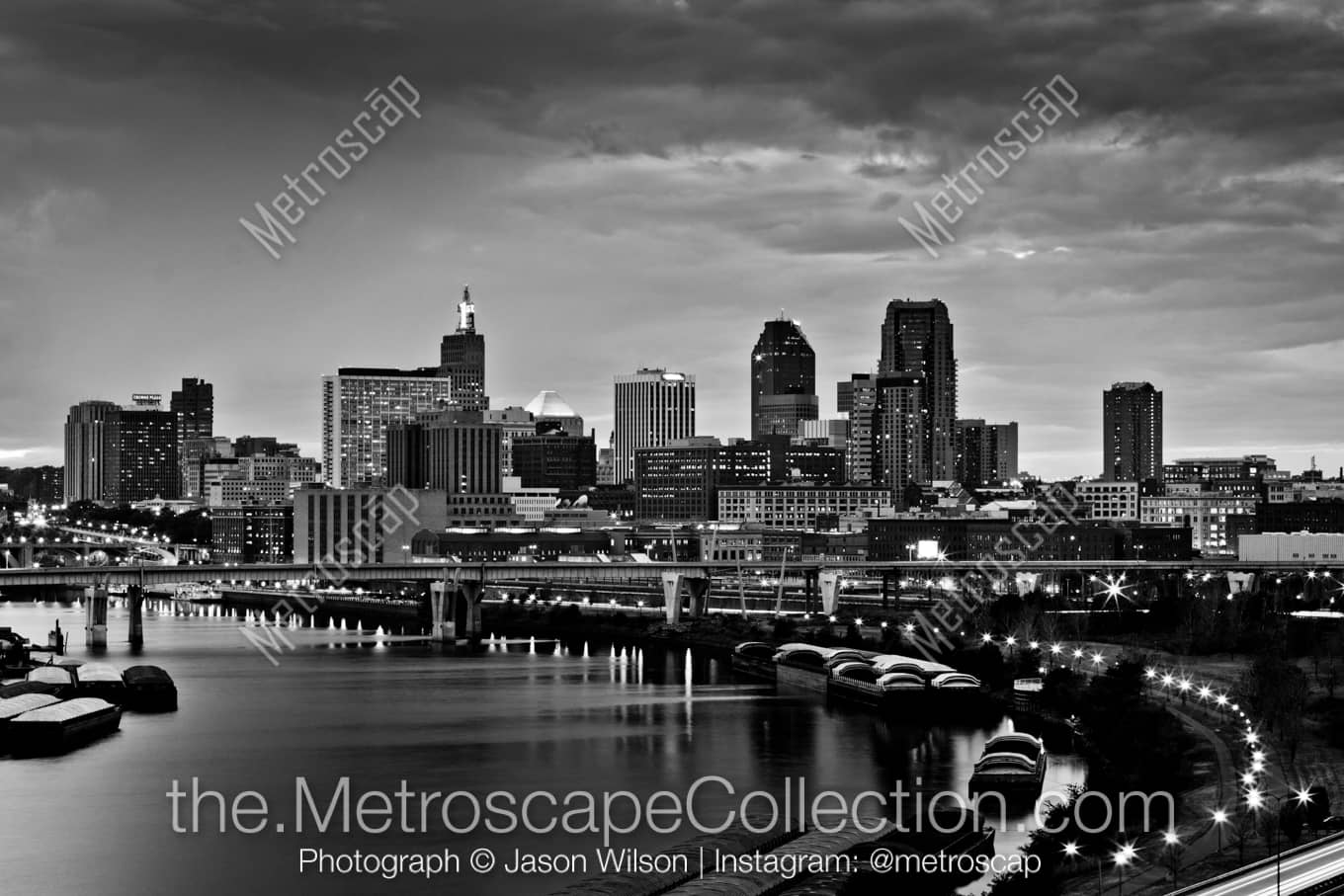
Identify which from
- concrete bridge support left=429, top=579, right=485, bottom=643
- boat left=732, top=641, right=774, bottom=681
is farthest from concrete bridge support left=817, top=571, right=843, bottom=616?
boat left=732, top=641, right=774, bottom=681

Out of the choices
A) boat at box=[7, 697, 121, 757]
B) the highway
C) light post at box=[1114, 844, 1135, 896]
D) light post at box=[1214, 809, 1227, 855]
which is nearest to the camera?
the highway

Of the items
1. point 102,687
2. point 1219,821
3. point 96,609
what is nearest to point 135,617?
point 96,609

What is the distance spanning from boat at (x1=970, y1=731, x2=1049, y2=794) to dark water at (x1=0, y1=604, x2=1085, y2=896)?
882mm

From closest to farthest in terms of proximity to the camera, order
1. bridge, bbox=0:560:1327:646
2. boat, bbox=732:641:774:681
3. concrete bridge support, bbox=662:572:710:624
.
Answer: boat, bbox=732:641:774:681
bridge, bbox=0:560:1327:646
concrete bridge support, bbox=662:572:710:624

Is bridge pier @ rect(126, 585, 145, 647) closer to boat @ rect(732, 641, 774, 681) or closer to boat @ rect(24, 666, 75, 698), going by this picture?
boat @ rect(24, 666, 75, 698)

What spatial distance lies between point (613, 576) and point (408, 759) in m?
55.4

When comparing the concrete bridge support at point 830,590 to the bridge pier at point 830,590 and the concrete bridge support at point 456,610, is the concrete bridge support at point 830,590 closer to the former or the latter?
the bridge pier at point 830,590

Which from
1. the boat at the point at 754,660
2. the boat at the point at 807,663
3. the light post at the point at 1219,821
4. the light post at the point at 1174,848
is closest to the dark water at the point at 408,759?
the boat at the point at 754,660

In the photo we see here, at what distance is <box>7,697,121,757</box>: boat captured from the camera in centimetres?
5109

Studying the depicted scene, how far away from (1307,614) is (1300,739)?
131ft

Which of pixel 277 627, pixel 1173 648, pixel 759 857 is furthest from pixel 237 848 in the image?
pixel 277 627

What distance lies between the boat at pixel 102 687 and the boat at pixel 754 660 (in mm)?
26506

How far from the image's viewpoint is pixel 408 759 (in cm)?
4969

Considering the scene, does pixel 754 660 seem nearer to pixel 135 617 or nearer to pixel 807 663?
pixel 807 663
